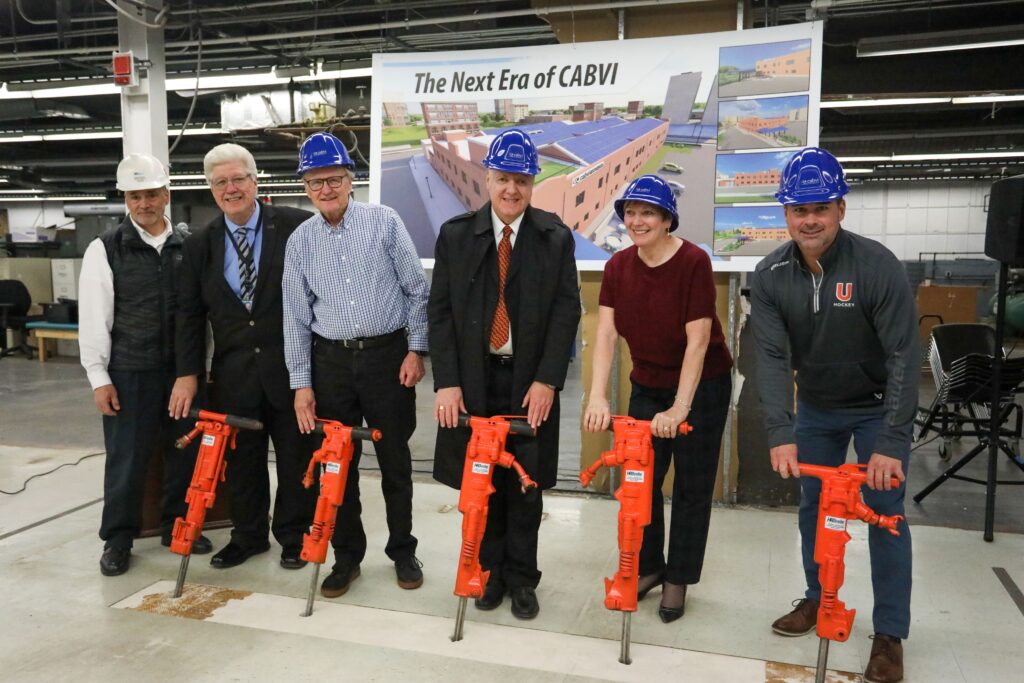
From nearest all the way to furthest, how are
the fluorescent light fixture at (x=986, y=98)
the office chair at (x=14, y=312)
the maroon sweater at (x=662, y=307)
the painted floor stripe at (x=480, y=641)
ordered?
the painted floor stripe at (x=480, y=641)
the maroon sweater at (x=662, y=307)
the fluorescent light fixture at (x=986, y=98)
the office chair at (x=14, y=312)

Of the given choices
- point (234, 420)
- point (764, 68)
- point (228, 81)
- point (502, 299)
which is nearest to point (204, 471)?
point (234, 420)

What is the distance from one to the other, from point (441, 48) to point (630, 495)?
586cm

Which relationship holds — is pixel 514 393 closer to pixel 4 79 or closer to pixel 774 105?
pixel 774 105

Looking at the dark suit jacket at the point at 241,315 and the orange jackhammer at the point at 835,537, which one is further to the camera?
the dark suit jacket at the point at 241,315

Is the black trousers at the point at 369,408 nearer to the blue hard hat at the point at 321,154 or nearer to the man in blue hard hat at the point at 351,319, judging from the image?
the man in blue hard hat at the point at 351,319

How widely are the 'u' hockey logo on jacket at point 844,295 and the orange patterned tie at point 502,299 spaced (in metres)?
1.01

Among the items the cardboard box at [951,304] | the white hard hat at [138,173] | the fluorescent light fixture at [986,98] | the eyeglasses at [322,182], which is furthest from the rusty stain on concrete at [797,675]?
the cardboard box at [951,304]

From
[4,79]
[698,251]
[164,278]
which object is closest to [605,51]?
[698,251]

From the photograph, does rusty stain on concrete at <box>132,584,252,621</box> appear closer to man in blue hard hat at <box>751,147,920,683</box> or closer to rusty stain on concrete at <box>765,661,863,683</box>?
rusty stain on concrete at <box>765,661,863,683</box>

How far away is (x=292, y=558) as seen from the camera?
10.1 ft

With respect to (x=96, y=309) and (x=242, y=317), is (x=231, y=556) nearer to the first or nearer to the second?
(x=242, y=317)

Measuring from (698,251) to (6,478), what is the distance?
427 cm

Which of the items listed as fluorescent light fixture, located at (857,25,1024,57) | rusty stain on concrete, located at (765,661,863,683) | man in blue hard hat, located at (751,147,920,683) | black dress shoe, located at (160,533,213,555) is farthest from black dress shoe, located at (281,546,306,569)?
fluorescent light fixture, located at (857,25,1024,57)

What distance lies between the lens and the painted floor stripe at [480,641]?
2.29 metres
